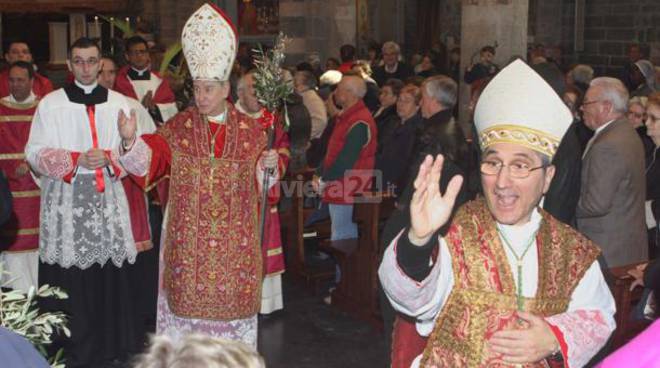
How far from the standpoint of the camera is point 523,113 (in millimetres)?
2949

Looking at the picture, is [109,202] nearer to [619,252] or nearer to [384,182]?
[384,182]

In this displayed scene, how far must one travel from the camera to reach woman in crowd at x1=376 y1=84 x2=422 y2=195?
291 inches

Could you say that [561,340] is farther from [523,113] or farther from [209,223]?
[209,223]

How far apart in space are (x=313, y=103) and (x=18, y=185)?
3.07 metres

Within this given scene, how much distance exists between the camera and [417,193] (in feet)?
8.96

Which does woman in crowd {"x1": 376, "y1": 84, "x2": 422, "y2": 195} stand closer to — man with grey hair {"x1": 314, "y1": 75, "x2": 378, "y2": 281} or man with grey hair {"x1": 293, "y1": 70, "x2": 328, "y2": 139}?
man with grey hair {"x1": 314, "y1": 75, "x2": 378, "y2": 281}

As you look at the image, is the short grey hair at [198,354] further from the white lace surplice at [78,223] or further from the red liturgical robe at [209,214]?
the white lace surplice at [78,223]

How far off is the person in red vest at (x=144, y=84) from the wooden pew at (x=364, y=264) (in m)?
2.56

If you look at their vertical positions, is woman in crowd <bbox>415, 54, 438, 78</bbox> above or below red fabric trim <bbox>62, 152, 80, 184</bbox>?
above

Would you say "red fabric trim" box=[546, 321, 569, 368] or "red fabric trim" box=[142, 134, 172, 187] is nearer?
"red fabric trim" box=[546, 321, 569, 368]

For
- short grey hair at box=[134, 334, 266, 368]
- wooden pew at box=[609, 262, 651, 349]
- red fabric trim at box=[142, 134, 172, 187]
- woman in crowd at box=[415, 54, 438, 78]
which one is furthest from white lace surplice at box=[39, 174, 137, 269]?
woman in crowd at box=[415, 54, 438, 78]

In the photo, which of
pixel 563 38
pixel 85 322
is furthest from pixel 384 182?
pixel 563 38

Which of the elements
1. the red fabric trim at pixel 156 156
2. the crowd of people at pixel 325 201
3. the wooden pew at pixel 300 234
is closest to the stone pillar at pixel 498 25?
the crowd of people at pixel 325 201

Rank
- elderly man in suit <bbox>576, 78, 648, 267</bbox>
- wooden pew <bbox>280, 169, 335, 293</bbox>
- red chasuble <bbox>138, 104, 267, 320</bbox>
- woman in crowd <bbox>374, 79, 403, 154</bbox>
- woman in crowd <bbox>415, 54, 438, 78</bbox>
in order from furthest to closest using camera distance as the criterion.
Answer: woman in crowd <bbox>415, 54, 438, 78</bbox> < woman in crowd <bbox>374, 79, 403, 154</bbox> < wooden pew <bbox>280, 169, 335, 293</bbox> < elderly man in suit <bbox>576, 78, 648, 267</bbox> < red chasuble <bbox>138, 104, 267, 320</bbox>
